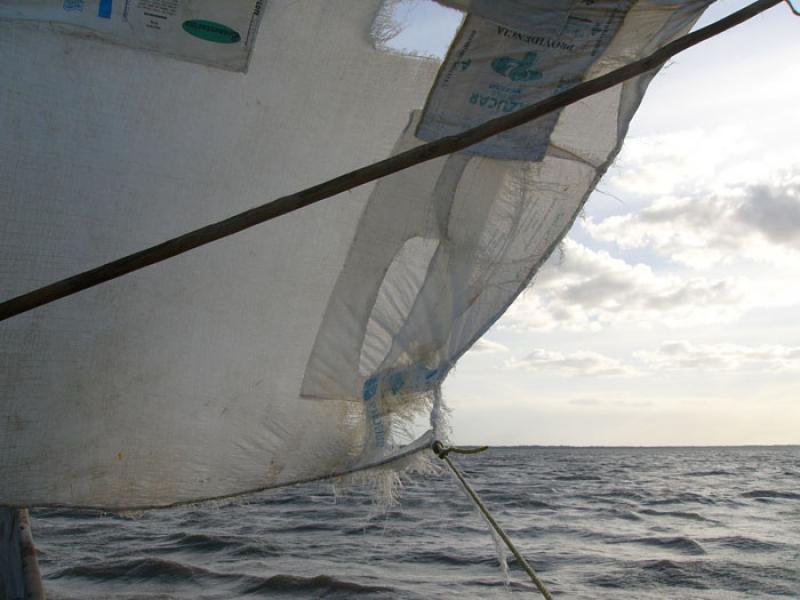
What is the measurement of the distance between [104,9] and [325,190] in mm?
873

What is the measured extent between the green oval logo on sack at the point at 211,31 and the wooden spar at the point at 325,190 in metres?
0.68

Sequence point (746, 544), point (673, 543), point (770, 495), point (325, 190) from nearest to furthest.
A: 1. point (325, 190)
2. point (746, 544)
3. point (673, 543)
4. point (770, 495)

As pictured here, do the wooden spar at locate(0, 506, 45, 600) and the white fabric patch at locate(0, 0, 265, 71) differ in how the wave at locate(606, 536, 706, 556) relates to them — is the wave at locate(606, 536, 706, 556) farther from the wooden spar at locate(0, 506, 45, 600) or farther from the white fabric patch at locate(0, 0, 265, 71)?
the white fabric patch at locate(0, 0, 265, 71)

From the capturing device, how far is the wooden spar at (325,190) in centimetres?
155

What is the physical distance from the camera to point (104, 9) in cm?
194

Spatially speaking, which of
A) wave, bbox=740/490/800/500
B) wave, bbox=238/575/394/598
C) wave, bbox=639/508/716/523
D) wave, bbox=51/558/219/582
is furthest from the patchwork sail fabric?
wave, bbox=740/490/800/500

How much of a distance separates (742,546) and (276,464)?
30.3ft

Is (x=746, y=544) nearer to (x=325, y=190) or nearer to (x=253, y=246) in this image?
(x=253, y=246)

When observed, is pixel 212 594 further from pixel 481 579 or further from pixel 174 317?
pixel 174 317

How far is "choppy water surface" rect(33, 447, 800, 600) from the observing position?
725 centimetres

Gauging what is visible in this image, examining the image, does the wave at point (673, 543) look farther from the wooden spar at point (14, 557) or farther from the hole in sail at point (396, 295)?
the wooden spar at point (14, 557)

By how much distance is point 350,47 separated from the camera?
2238 millimetres

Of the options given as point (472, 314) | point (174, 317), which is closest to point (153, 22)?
point (174, 317)

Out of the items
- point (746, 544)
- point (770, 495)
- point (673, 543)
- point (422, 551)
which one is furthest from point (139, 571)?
point (770, 495)
